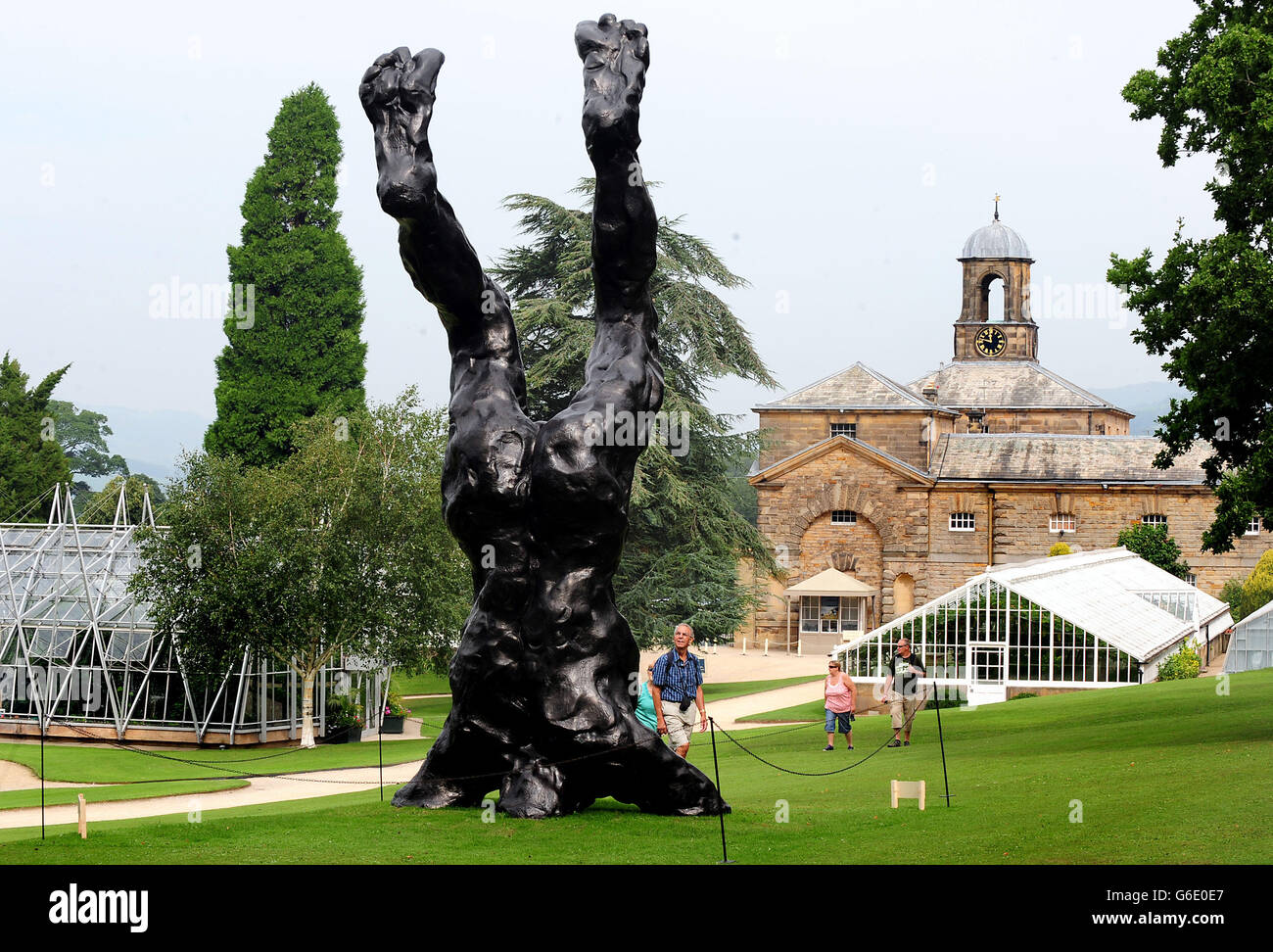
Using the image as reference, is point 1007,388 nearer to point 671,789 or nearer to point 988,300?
point 988,300

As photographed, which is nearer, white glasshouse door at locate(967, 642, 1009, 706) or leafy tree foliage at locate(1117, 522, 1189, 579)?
white glasshouse door at locate(967, 642, 1009, 706)

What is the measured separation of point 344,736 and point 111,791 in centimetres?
785

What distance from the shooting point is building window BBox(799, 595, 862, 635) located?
172 ft

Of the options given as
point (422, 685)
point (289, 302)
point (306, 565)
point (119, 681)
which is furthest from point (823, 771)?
point (289, 302)

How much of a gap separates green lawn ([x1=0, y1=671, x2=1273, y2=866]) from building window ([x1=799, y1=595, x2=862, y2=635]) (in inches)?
1366

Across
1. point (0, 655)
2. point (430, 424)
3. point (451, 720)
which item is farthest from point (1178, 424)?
point (0, 655)

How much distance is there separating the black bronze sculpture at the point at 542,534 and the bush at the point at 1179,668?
66.3ft

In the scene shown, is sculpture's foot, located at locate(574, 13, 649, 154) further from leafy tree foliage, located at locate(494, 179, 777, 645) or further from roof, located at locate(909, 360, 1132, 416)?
roof, located at locate(909, 360, 1132, 416)

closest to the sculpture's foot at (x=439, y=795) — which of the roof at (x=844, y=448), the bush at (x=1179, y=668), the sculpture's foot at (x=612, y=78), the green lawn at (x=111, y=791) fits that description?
the sculpture's foot at (x=612, y=78)

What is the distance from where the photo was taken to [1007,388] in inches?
2852

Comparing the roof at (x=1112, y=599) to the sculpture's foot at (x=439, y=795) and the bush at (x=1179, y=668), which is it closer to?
the bush at (x=1179, y=668)

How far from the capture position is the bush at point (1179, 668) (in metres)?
29.3

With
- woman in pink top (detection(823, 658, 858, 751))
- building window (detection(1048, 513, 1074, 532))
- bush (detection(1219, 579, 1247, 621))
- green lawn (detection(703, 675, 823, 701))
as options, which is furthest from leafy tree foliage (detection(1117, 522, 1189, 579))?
woman in pink top (detection(823, 658, 858, 751))
